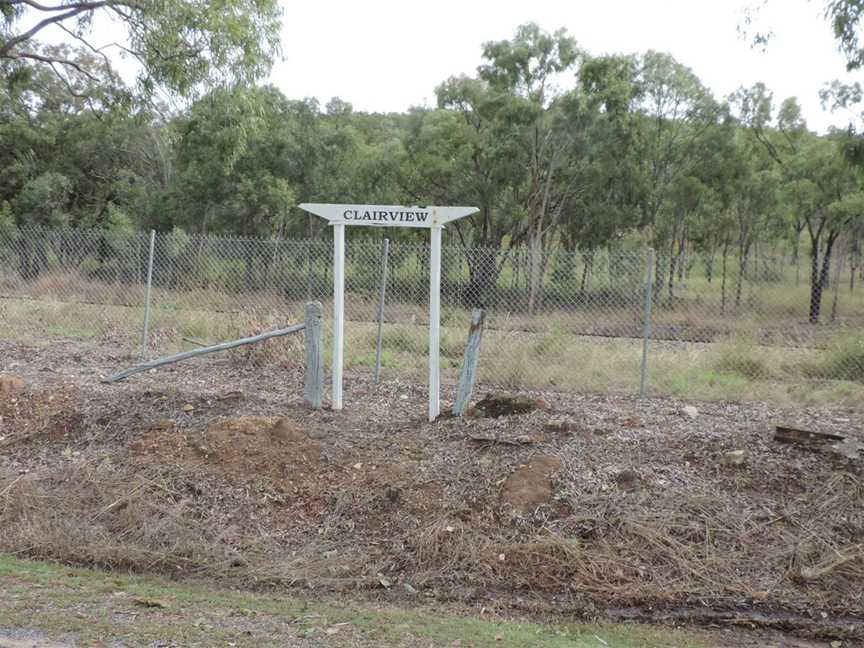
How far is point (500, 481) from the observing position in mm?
5961

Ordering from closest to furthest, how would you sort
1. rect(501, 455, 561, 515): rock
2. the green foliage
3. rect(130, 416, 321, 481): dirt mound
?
rect(501, 455, 561, 515): rock
rect(130, 416, 321, 481): dirt mound
the green foliage

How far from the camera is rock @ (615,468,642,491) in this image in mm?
5844

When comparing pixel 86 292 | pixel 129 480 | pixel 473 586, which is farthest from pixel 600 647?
pixel 86 292

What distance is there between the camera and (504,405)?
735 cm

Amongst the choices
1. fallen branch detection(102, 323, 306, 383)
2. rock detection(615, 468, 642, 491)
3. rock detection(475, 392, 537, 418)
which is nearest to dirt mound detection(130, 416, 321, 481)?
fallen branch detection(102, 323, 306, 383)

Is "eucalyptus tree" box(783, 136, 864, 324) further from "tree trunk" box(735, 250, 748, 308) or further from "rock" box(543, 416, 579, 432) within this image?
"rock" box(543, 416, 579, 432)

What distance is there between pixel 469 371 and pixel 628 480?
80.4 inches

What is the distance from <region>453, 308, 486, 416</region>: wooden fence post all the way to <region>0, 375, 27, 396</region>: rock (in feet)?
13.7

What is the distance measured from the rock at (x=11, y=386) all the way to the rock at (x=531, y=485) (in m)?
4.98

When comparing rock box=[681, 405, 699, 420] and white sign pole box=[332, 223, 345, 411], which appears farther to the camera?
rock box=[681, 405, 699, 420]

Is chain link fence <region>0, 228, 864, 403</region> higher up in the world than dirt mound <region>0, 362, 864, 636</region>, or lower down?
higher up

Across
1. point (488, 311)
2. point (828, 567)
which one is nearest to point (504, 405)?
point (828, 567)

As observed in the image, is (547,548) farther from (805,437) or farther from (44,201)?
(44,201)

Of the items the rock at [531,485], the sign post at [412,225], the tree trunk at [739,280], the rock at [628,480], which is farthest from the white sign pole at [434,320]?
the tree trunk at [739,280]
